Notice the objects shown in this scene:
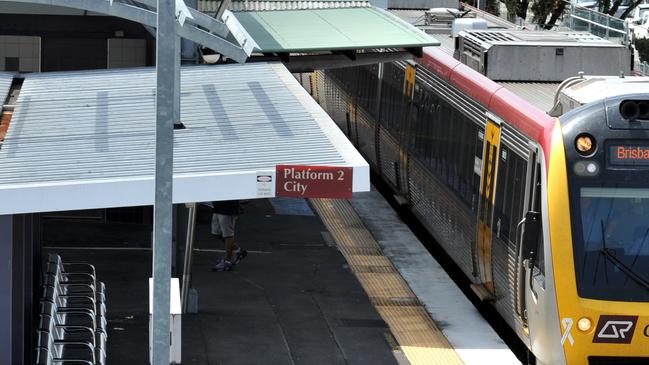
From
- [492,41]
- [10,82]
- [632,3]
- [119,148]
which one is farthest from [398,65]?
[632,3]

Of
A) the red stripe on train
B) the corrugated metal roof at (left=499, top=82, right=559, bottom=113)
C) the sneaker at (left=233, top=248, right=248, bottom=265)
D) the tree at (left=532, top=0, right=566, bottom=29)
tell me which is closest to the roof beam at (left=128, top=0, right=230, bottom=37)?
the red stripe on train

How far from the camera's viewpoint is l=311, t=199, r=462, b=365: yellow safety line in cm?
1384

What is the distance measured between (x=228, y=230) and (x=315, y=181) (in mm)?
5805

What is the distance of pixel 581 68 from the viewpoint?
14.9 metres

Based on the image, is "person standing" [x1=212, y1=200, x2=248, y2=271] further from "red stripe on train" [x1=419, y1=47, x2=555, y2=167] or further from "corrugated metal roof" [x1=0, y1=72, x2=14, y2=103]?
"corrugated metal roof" [x1=0, y1=72, x2=14, y2=103]

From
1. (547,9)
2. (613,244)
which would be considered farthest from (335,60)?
(547,9)

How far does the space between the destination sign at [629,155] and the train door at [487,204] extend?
2178 millimetres

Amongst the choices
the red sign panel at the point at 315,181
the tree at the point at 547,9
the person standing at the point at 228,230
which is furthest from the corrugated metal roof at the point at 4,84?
the tree at the point at 547,9

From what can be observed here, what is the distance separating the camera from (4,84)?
1334 cm

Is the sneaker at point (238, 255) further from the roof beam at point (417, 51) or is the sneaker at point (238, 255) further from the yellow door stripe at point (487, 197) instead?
the yellow door stripe at point (487, 197)

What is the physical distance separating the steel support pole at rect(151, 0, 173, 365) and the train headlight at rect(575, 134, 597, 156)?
4317mm

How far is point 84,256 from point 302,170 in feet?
22.9

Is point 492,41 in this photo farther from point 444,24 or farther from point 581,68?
point 444,24

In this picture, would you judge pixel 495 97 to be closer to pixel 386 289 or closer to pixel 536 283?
pixel 536 283
